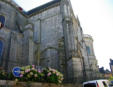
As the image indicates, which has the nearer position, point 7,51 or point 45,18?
point 7,51

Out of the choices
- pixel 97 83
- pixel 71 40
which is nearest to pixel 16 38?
pixel 71 40

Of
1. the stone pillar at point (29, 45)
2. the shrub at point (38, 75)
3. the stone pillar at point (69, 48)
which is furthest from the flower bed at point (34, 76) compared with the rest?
the stone pillar at point (29, 45)

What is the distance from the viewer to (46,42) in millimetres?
19266

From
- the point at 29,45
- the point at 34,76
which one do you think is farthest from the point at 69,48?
the point at 34,76

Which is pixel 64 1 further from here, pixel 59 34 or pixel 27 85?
pixel 27 85

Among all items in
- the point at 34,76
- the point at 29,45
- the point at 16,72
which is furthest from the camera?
the point at 29,45

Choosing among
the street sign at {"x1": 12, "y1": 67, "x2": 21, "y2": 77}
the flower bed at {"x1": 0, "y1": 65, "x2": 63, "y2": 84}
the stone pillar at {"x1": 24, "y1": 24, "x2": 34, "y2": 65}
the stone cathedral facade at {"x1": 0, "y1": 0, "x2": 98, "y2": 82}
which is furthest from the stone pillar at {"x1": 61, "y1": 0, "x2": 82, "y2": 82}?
the street sign at {"x1": 12, "y1": 67, "x2": 21, "y2": 77}

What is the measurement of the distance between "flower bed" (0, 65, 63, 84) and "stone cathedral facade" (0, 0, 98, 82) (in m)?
5.03

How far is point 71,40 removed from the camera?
1528 centimetres

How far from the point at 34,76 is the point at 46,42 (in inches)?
484

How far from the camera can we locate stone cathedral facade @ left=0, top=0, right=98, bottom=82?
1397 centimetres

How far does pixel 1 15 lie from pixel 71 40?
473 inches

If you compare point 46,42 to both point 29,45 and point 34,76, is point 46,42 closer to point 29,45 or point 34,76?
point 29,45

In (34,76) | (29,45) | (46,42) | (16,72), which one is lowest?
(34,76)
